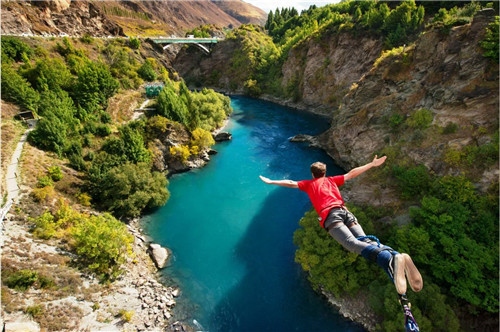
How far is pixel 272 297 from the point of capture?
53.0ft

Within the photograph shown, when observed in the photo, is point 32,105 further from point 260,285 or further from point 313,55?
point 313,55

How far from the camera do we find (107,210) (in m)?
20.9

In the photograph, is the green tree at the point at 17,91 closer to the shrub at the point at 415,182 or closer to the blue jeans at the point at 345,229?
the blue jeans at the point at 345,229

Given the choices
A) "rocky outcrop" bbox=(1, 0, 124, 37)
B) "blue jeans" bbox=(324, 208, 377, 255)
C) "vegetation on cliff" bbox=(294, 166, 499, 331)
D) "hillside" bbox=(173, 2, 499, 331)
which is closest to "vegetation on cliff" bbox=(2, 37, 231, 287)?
"rocky outcrop" bbox=(1, 0, 124, 37)

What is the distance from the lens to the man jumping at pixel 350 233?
3648 millimetres

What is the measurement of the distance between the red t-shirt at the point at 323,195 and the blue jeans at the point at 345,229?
0.44 feet

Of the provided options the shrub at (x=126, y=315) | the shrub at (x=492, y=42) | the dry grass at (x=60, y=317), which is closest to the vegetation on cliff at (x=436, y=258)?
the shrub at (x=492, y=42)

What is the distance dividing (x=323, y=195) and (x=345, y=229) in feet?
2.90

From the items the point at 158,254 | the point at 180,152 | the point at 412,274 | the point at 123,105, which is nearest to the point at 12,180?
the point at 158,254

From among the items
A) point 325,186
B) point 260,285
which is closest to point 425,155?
point 260,285

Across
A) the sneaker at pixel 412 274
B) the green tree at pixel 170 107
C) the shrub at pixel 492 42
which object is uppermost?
the shrub at pixel 492 42

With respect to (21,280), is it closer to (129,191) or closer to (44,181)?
(44,181)

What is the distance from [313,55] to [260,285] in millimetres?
50837

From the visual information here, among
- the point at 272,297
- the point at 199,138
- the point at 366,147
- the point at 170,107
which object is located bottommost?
the point at 272,297
